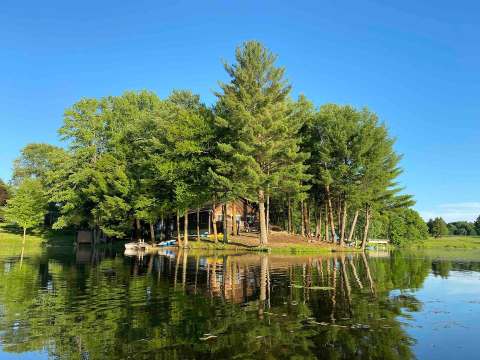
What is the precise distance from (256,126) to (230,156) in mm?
5472

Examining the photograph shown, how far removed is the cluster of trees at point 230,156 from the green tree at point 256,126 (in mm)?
127

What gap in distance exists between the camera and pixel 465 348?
9805 mm

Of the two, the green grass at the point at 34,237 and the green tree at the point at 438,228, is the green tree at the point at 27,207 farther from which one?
the green tree at the point at 438,228

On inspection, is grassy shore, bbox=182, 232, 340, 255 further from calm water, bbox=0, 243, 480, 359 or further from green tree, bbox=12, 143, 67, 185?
green tree, bbox=12, 143, 67, 185

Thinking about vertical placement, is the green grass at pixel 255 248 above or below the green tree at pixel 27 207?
below

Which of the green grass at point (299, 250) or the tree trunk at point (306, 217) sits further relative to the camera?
the tree trunk at point (306, 217)

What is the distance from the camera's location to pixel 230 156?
47.1 m

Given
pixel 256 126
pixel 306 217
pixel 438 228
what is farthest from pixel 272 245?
pixel 438 228

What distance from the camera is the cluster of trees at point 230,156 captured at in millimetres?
45625

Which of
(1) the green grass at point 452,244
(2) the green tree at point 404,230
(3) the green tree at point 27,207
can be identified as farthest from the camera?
(2) the green tree at point 404,230

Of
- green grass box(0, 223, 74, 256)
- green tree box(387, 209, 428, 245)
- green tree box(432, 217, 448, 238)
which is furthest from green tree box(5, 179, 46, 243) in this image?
green tree box(432, 217, 448, 238)

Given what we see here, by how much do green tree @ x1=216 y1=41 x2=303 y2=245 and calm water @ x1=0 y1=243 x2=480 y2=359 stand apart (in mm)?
23720

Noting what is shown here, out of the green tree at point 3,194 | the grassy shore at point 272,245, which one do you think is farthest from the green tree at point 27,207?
the grassy shore at point 272,245

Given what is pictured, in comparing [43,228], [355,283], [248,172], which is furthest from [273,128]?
[43,228]
